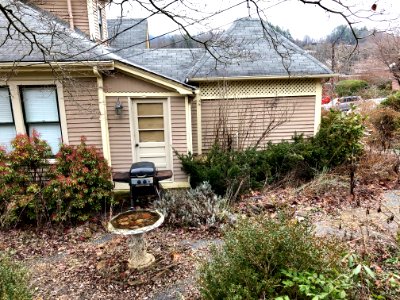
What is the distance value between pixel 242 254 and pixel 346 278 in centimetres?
90

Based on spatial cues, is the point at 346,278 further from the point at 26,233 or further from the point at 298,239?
the point at 26,233

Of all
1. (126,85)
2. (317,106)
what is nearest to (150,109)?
(126,85)

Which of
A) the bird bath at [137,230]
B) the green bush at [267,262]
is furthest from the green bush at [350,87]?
the green bush at [267,262]

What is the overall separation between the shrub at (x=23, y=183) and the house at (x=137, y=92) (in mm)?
879

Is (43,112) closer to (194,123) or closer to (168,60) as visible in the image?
(194,123)

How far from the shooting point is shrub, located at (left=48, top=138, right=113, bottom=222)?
5.79 metres

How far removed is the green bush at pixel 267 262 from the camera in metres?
2.61

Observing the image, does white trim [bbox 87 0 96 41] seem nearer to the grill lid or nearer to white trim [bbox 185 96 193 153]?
white trim [bbox 185 96 193 153]

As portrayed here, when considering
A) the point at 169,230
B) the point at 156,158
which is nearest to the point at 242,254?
the point at 169,230

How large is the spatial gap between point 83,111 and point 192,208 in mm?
3489

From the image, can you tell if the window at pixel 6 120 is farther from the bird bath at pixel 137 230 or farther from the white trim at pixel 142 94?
the bird bath at pixel 137 230

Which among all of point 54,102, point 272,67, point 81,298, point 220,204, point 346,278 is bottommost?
point 81,298

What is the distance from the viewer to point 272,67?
8453 millimetres

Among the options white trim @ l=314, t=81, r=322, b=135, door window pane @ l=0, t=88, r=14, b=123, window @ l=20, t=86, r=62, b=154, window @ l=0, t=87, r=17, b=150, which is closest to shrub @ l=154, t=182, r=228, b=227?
window @ l=20, t=86, r=62, b=154
